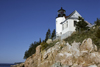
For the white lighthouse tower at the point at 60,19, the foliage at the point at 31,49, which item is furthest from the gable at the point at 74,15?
the foliage at the point at 31,49

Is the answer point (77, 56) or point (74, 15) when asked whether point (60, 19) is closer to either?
point (74, 15)

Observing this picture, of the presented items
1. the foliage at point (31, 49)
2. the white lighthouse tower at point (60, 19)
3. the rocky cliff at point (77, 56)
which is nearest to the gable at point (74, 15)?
the white lighthouse tower at point (60, 19)

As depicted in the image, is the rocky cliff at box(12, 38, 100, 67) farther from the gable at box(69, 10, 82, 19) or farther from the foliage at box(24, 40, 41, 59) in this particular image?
the foliage at box(24, 40, 41, 59)

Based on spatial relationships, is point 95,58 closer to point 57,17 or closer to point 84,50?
point 84,50

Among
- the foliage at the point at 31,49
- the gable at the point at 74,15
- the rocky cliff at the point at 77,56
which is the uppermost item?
the gable at the point at 74,15

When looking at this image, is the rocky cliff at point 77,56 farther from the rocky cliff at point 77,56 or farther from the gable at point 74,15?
the gable at point 74,15

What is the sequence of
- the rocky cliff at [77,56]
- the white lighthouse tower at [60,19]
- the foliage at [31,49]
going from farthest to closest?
the foliage at [31,49]
the white lighthouse tower at [60,19]
the rocky cliff at [77,56]

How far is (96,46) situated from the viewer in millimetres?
19875

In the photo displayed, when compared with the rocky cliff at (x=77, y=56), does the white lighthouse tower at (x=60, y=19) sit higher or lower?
higher

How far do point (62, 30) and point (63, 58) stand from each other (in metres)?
17.2

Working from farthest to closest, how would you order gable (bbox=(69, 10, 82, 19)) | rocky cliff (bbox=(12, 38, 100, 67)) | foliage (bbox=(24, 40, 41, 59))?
foliage (bbox=(24, 40, 41, 59))
gable (bbox=(69, 10, 82, 19))
rocky cliff (bbox=(12, 38, 100, 67))

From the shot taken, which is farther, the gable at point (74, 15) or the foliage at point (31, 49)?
the foliage at point (31, 49)

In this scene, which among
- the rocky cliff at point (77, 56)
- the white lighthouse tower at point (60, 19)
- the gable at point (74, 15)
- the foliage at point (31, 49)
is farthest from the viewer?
the foliage at point (31, 49)

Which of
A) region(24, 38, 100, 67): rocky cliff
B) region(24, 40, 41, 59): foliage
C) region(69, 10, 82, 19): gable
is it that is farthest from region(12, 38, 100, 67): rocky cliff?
region(24, 40, 41, 59): foliage
